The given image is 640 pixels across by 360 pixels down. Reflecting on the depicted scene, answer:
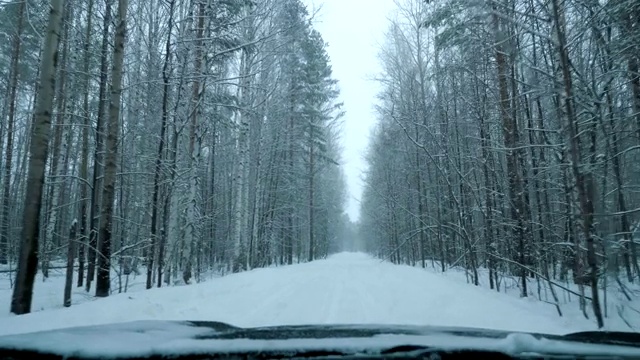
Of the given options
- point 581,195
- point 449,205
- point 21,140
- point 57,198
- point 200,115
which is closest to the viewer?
point 581,195

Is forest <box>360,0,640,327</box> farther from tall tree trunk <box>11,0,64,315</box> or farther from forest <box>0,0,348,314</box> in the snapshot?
tall tree trunk <box>11,0,64,315</box>

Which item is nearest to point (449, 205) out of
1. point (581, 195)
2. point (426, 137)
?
point (426, 137)

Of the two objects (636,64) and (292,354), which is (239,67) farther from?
(292,354)

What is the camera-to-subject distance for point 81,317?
4555 millimetres

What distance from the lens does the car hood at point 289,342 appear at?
1951 mm

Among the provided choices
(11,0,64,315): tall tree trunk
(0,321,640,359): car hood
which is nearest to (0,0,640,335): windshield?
(11,0,64,315): tall tree trunk

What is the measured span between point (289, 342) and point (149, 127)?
12468 mm

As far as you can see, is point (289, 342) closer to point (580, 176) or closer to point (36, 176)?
point (580, 176)

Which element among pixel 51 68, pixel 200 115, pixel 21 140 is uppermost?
pixel 21 140

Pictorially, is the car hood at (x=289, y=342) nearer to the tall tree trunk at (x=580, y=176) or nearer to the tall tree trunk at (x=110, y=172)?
the tall tree trunk at (x=580, y=176)

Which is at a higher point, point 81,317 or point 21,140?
point 21,140

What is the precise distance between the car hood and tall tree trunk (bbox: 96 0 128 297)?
5474 millimetres

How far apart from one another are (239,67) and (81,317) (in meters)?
14.3

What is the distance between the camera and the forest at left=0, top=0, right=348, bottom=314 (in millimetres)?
7348
